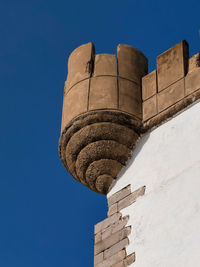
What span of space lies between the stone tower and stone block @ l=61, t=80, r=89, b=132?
1cm

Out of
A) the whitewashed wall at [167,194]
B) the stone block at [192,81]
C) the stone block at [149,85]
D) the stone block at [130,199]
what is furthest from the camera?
the stone block at [149,85]

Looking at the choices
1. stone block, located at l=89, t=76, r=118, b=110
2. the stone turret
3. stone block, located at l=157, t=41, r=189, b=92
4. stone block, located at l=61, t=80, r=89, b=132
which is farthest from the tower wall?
stone block, located at l=61, t=80, r=89, b=132

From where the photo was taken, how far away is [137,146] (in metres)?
6.55

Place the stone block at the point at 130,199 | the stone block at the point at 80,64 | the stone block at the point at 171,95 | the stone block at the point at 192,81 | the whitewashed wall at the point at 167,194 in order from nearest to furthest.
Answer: the whitewashed wall at the point at 167,194 < the stone block at the point at 130,199 < the stone block at the point at 192,81 < the stone block at the point at 171,95 < the stone block at the point at 80,64

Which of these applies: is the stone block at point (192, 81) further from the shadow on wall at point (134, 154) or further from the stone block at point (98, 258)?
the stone block at point (98, 258)

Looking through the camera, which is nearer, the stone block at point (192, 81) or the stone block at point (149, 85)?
the stone block at point (192, 81)

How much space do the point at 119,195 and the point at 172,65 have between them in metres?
1.39

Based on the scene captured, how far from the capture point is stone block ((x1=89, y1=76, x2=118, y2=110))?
657 cm

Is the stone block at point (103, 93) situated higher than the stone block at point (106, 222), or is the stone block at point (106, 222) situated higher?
the stone block at point (103, 93)

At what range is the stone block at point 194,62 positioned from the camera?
6473mm

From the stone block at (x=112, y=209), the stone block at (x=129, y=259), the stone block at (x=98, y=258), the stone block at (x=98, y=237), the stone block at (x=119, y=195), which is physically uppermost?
the stone block at (x=119, y=195)

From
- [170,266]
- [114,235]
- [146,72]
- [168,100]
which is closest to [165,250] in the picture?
[170,266]

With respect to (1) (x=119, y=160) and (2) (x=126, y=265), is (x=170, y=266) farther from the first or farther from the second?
(1) (x=119, y=160)

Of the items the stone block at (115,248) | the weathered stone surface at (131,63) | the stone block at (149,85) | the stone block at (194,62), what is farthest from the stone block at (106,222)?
the stone block at (194,62)
